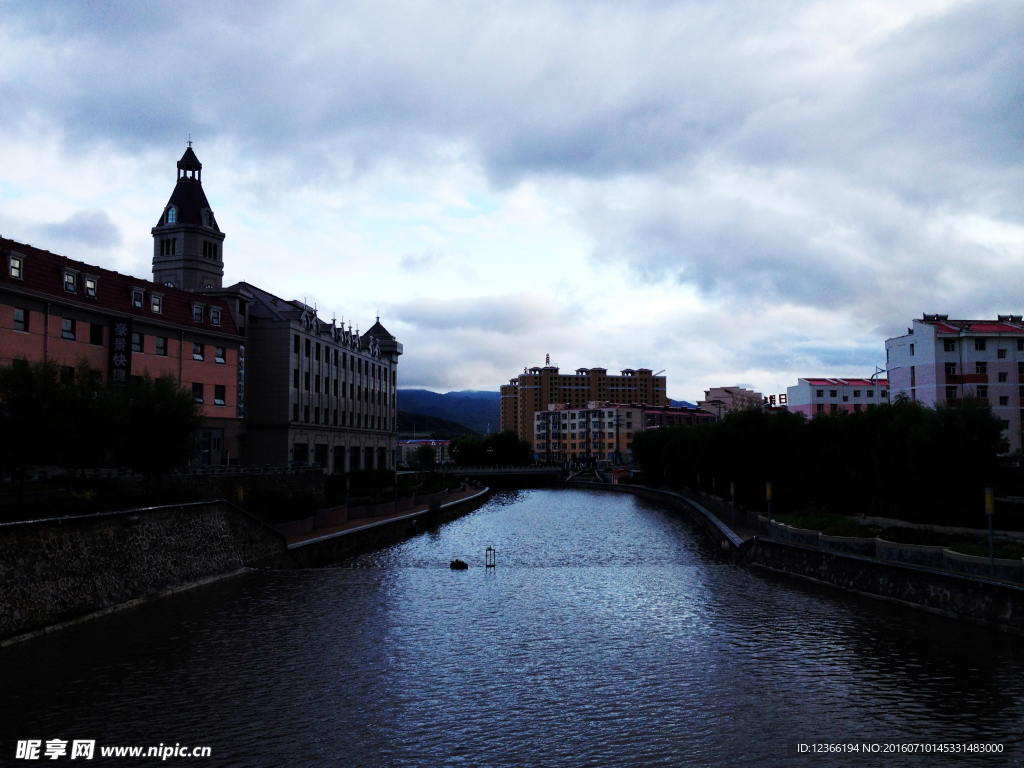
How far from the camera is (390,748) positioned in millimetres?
14734

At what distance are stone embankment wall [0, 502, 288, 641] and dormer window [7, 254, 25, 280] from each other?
23.2 metres

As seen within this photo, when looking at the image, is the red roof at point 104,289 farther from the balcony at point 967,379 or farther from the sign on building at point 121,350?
the balcony at point 967,379

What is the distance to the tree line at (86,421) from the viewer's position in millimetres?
32156

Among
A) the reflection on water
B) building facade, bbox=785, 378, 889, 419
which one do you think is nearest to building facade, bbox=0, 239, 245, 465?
the reflection on water

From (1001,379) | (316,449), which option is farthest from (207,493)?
(1001,379)

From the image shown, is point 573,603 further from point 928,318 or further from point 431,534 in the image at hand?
point 928,318

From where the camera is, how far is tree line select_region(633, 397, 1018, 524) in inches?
1484

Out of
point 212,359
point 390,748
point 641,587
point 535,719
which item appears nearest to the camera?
point 390,748

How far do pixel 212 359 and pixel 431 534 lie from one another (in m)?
23.4

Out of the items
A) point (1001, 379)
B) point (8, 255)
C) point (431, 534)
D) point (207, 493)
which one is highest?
point (8, 255)

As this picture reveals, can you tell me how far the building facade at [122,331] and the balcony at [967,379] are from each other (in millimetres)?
71269

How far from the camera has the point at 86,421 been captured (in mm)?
36312

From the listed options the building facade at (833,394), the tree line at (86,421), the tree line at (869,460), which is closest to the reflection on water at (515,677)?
the tree line at (86,421)

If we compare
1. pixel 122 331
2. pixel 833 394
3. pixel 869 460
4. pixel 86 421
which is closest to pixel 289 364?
pixel 122 331
